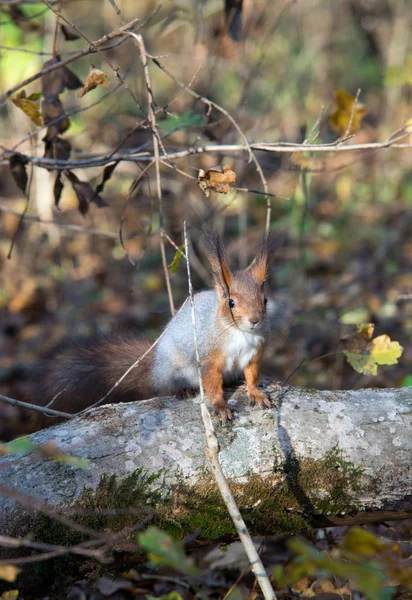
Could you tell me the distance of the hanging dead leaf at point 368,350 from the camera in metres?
2.46

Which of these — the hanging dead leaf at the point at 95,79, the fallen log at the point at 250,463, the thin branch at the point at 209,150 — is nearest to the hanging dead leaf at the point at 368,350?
the fallen log at the point at 250,463

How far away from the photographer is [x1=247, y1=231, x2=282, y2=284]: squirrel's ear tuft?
242 cm

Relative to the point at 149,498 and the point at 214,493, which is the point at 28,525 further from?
the point at 214,493

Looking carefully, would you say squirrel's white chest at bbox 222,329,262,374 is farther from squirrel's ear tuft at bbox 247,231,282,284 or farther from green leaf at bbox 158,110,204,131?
green leaf at bbox 158,110,204,131

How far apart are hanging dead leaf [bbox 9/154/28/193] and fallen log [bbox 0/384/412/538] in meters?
1.17

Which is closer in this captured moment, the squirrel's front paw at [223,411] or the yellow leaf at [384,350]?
the squirrel's front paw at [223,411]

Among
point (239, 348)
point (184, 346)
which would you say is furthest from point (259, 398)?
point (184, 346)

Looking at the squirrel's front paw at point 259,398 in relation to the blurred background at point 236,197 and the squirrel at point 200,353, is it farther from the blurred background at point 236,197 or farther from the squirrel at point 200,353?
the blurred background at point 236,197

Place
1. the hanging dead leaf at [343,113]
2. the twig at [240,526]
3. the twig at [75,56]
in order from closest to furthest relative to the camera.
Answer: the twig at [240,526] → the twig at [75,56] → the hanging dead leaf at [343,113]

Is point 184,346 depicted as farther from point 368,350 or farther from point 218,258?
point 368,350

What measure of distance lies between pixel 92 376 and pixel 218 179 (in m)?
1.10

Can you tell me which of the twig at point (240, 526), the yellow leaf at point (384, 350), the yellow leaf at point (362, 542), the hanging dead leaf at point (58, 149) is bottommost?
the twig at point (240, 526)

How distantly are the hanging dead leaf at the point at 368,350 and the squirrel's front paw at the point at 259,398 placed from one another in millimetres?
445

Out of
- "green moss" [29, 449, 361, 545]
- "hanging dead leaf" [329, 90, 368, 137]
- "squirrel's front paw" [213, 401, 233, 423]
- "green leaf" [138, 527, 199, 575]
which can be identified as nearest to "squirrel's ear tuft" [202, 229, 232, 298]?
"squirrel's front paw" [213, 401, 233, 423]
